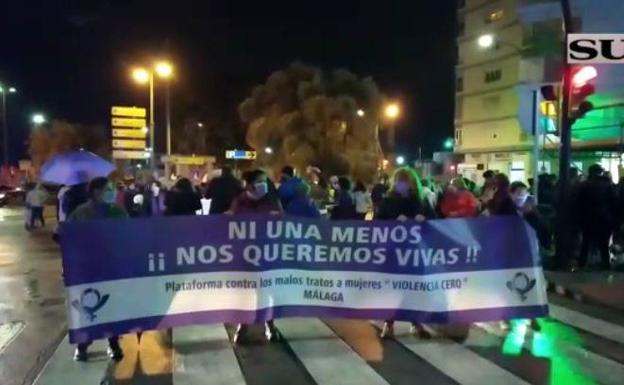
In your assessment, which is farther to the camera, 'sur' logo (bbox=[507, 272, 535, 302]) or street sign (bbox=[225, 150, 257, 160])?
street sign (bbox=[225, 150, 257, 160])

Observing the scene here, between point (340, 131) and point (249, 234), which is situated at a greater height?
point (340, 131)

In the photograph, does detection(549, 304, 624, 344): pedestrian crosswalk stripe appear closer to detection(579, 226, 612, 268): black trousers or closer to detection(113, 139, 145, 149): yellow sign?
detection(579, 226, 612, 268): black trousers

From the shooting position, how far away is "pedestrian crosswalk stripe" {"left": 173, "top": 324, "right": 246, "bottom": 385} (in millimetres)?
7123

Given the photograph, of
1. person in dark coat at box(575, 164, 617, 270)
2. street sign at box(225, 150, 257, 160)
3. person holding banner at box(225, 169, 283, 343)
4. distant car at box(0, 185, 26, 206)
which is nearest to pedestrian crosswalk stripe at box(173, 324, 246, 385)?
person holding banner at box(225, 169, 283, 343)

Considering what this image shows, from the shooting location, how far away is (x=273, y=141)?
173 feet

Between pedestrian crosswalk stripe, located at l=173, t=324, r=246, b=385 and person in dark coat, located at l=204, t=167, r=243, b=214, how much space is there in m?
3.43

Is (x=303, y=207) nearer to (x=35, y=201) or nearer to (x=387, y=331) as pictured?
(x=387, y=331)

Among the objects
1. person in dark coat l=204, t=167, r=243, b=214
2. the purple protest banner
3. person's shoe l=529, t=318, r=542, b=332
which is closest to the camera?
the purple protest banner

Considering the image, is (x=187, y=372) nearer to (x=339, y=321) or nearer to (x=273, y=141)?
(x=339, y=321)

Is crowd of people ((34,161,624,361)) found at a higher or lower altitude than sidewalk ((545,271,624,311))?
higher

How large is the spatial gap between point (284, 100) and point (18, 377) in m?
46.8

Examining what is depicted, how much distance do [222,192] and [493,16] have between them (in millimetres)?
50188

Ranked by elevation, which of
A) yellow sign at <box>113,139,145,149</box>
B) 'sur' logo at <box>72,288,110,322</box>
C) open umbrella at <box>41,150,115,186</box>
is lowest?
'sur' logo at <box>72,288,110,322</box>

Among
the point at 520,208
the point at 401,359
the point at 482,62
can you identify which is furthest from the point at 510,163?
the point at 401,359
